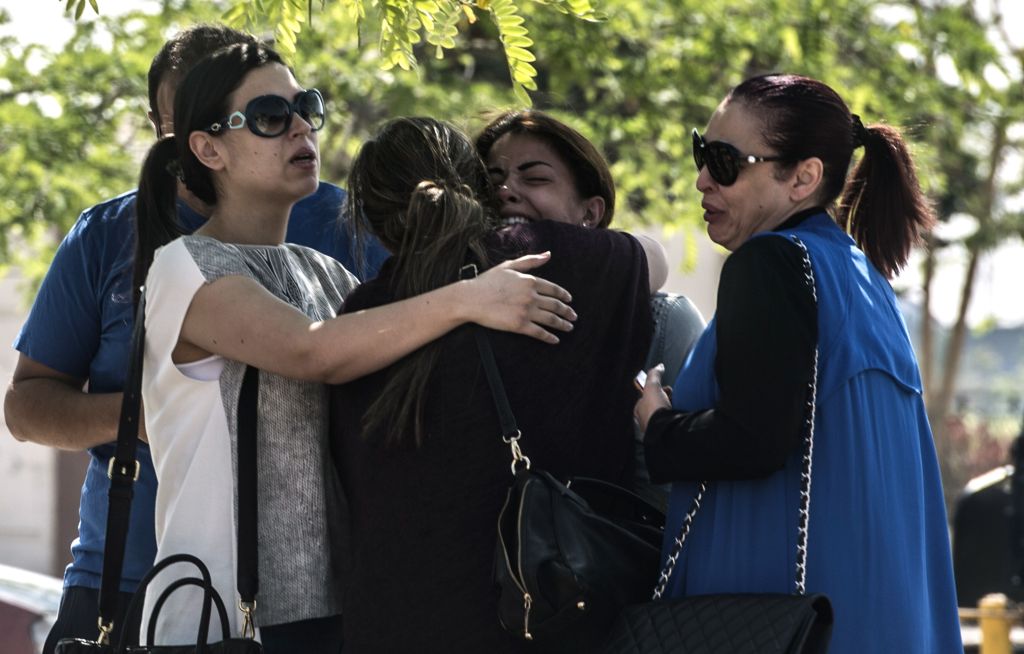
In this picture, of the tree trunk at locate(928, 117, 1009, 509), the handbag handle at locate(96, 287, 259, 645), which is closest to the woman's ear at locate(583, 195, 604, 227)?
the handbag handle at locate(96, 287, 259, 645)

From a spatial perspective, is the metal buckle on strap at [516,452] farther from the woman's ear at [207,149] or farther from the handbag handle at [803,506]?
the woman's ear at [207,149]

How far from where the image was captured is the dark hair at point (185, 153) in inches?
116

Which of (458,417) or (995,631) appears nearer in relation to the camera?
(458,417)

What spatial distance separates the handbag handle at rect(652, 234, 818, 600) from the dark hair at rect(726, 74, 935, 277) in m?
0.29

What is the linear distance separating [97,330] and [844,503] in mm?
1712

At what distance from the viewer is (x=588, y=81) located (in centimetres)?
851

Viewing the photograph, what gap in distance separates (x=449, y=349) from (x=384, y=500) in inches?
11.0

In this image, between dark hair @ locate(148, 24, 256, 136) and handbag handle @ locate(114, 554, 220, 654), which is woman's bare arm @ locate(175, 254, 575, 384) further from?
dark hair @ locate(148, 24, 256, 136)

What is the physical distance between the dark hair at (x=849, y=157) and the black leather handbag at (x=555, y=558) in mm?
734

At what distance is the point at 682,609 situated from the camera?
7.93 feet

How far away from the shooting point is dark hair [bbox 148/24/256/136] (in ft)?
11.4

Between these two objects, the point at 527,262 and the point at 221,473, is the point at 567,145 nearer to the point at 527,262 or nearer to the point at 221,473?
the point at 527,262

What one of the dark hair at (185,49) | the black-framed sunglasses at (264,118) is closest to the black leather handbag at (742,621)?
the black-framed sunglasses at (264,118)

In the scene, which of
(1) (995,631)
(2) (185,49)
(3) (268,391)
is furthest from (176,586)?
(1) (995,631)
